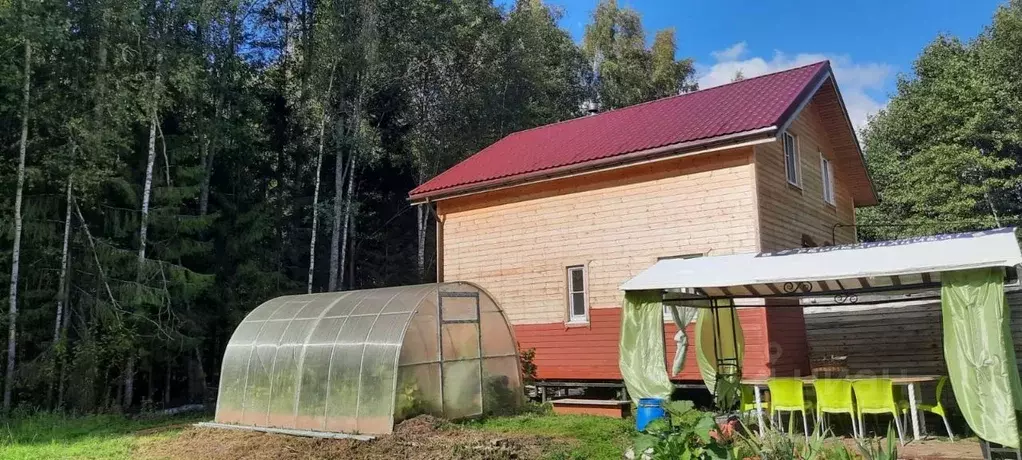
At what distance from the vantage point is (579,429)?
10156 millimetres

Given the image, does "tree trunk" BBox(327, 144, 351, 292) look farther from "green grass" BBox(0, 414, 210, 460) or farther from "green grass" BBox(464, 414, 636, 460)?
"green grass" BBox(464, 414, 636, 460)

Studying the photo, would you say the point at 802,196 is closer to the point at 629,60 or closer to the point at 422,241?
the point at 422,241

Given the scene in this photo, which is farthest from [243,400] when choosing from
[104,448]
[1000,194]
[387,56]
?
[1000,194]

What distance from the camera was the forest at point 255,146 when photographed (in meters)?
14.4

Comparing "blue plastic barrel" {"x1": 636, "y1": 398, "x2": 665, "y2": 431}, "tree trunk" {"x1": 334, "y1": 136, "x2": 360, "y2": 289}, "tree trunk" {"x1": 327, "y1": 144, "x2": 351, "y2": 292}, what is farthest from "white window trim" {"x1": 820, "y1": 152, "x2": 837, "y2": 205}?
"tree trunk" {"x1": 327, "y1": 144, "x2": 351, "y2": 292}

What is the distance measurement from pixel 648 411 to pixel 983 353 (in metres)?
3.35

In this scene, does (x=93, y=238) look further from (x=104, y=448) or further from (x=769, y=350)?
(x=769, y=350)

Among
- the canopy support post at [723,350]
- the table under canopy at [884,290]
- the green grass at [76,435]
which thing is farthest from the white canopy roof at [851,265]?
the green grass at [76,435]

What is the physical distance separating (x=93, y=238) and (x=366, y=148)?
26.6 ft

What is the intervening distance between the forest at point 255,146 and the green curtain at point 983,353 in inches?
493

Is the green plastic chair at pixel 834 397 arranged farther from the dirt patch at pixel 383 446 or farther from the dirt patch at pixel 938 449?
the dirt patch at pixel 383 446

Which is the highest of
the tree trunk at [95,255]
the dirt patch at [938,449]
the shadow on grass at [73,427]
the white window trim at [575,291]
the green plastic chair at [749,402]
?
the tree trunk at [95,255]

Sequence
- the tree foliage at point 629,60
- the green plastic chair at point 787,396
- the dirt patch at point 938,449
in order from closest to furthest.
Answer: the dirt patch at point 938,449 < the green plastic chair at point 787,396 < the tree foliage at point 629,60

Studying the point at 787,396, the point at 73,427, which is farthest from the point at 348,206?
the point at 787,396
